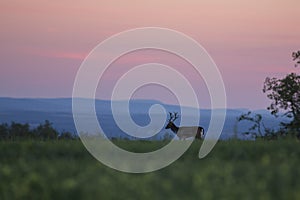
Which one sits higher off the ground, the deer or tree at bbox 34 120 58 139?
the deer

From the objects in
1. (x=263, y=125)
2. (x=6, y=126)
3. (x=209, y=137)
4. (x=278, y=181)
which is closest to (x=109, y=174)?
(x=278, y=181)

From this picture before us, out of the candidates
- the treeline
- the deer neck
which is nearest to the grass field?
the treeline

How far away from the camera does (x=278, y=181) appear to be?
8766 millimetres

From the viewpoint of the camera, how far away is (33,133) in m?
23.4

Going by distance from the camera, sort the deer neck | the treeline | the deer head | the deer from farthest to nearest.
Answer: the deer head
the deer neck
the deer
the treeline

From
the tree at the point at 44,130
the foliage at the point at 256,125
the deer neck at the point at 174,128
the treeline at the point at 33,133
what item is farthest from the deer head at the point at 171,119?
the tree at the point at 44,130

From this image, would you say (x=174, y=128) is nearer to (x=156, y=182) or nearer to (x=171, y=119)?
(x=171, y=119)

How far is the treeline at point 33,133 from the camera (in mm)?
19384

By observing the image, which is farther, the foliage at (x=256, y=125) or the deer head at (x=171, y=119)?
the deer head at (x=171, y=119)

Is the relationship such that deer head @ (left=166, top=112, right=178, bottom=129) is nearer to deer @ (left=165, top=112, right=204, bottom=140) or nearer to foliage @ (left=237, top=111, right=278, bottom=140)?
deer @ (left=165, top=112, right=204, bottom=140)

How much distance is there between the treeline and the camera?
19384mm

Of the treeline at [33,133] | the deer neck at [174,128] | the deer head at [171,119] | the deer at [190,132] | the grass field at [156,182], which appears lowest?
the grass field at [156,182]

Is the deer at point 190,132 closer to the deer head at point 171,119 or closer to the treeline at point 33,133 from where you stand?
the deer head at point 171,119

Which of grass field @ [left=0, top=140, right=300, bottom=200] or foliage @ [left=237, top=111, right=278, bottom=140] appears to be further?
foliage @ [left=237, top=111, right=278, bottom=140]
